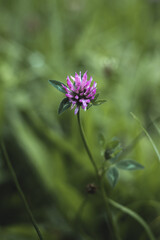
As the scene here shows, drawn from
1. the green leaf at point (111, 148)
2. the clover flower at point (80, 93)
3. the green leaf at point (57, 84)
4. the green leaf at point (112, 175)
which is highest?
the green leaf at point (57, 84)

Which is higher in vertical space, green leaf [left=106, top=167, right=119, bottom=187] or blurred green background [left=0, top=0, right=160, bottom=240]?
blurred green background [left=0, top=0, right=160, bottom=240]

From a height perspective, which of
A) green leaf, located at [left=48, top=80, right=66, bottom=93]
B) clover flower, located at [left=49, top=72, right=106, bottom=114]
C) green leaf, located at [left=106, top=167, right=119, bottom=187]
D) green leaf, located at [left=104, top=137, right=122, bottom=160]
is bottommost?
green leaf, located at [left=106, top=167, right=119, bottom=187]

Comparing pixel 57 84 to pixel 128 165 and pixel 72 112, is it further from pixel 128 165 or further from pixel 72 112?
pixel 72 112

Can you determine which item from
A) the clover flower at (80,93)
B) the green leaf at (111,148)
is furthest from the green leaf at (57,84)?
the green leaf at (111,148)

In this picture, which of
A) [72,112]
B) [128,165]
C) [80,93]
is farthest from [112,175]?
[72,112]

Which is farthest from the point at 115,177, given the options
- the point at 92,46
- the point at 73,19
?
the point at 73,19

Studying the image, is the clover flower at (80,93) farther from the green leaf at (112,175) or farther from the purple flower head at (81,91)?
the green leaf at (112,175)

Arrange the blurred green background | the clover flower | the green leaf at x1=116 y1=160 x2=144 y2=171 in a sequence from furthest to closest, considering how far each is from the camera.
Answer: the blurred green background < the green leaf at x1=116 y1=160 x2=144 y2=171 < the clover flower

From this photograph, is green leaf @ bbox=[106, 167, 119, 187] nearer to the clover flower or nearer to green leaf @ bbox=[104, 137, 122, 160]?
green leaf @ bbox=[104, 137, 122, 160]

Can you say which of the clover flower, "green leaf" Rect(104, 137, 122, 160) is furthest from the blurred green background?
the clover flower

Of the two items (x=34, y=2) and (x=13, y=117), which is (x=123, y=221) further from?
(x=34, y=2)
